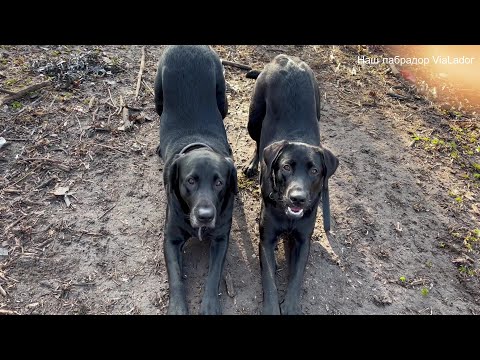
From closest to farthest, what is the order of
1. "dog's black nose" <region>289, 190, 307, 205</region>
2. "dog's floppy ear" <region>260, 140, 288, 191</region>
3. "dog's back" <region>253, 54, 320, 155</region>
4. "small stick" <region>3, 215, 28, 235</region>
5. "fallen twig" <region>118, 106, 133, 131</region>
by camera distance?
"dog's black nose" <region>289, 190, 307, 205</region>
"dog's floppy ear" <region>260, 140, 288, 191</region>
"small stick" <region>3, 215, 28, 235</region>
"dog's back" <region>253, 54, 320, 155</region>
"fallen twig" <region>118, 106, 133, 131</region>

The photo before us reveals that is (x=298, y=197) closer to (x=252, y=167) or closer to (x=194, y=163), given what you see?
(x=194, y=163)

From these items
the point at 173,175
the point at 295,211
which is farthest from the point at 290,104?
the point at 173,175

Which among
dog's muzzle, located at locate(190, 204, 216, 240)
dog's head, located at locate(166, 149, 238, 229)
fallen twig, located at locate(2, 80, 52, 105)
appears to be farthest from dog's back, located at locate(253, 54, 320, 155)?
fallen twig, located at locate(2, 80, 52, 105)

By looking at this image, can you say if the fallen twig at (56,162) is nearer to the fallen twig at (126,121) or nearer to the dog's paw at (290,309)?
the fallen twig at (126,121)

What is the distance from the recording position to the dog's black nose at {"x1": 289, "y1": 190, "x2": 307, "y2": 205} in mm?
3561

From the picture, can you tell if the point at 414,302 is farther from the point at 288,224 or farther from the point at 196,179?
the point at 196,179

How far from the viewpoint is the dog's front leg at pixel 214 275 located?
3690 mm

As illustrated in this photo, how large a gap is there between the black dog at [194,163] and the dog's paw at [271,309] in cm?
40

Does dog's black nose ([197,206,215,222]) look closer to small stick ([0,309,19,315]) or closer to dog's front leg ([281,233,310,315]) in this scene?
dog's front leg ([281,233,310,315])

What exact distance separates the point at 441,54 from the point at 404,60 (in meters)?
0.72

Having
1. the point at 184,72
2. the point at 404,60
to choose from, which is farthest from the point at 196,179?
the point at 404,60

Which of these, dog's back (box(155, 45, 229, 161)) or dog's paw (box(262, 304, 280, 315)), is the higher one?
dog's back (box(155, 45, 229, 161))

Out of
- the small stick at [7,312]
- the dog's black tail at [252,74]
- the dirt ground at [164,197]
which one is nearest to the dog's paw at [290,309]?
the dirt ground at [164,197]

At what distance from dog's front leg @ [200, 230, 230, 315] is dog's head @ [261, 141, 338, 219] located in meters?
0.68
